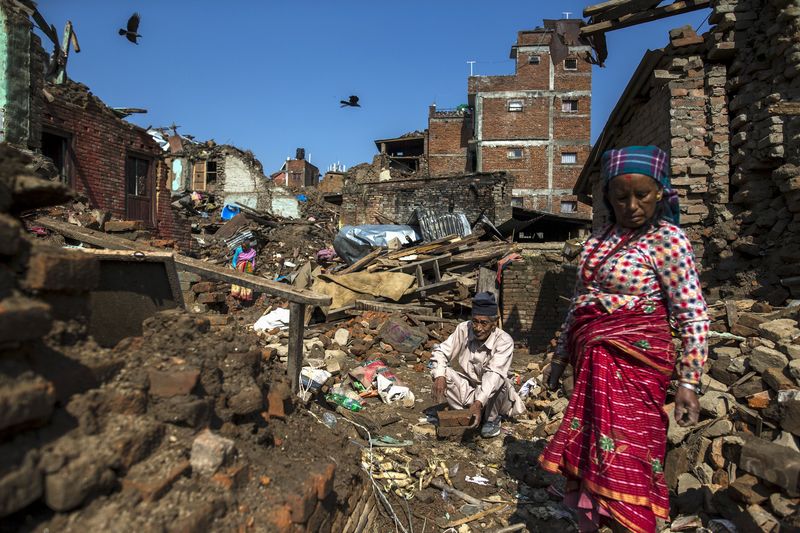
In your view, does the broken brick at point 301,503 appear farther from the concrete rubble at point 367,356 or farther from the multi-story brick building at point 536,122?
the multi-story brick building at point 536,122

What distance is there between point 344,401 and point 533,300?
253 inches

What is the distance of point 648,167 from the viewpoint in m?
2.25

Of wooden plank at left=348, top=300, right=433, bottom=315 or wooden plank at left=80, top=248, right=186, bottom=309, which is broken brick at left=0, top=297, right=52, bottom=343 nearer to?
wooden plank at left=80, top=248, right=186, bottom=309

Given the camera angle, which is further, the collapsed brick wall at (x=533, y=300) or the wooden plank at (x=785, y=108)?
the collapsed brick wall at (x=533, y=300)

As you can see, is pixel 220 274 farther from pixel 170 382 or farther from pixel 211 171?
pixel 211 171

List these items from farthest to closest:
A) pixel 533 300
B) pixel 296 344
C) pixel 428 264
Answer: pixel 428 264 → pixel 533 300 → pixel 296 344

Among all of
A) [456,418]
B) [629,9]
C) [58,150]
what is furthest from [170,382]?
[58,150]

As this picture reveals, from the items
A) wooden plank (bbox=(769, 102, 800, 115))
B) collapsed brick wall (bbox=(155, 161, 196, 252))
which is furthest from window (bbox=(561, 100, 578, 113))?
wooden plank (bbox=(769, 102, 800, 115))

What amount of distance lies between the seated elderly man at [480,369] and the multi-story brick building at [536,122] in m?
29.3

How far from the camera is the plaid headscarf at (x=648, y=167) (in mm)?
2256

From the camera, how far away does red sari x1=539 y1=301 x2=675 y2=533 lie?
221 centimetres

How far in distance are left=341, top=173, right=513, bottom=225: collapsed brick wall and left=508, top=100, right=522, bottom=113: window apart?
14.3 meters

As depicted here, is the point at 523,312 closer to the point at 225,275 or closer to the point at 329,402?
the point at 329,402

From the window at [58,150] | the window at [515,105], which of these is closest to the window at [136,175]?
the window at [58,150]
